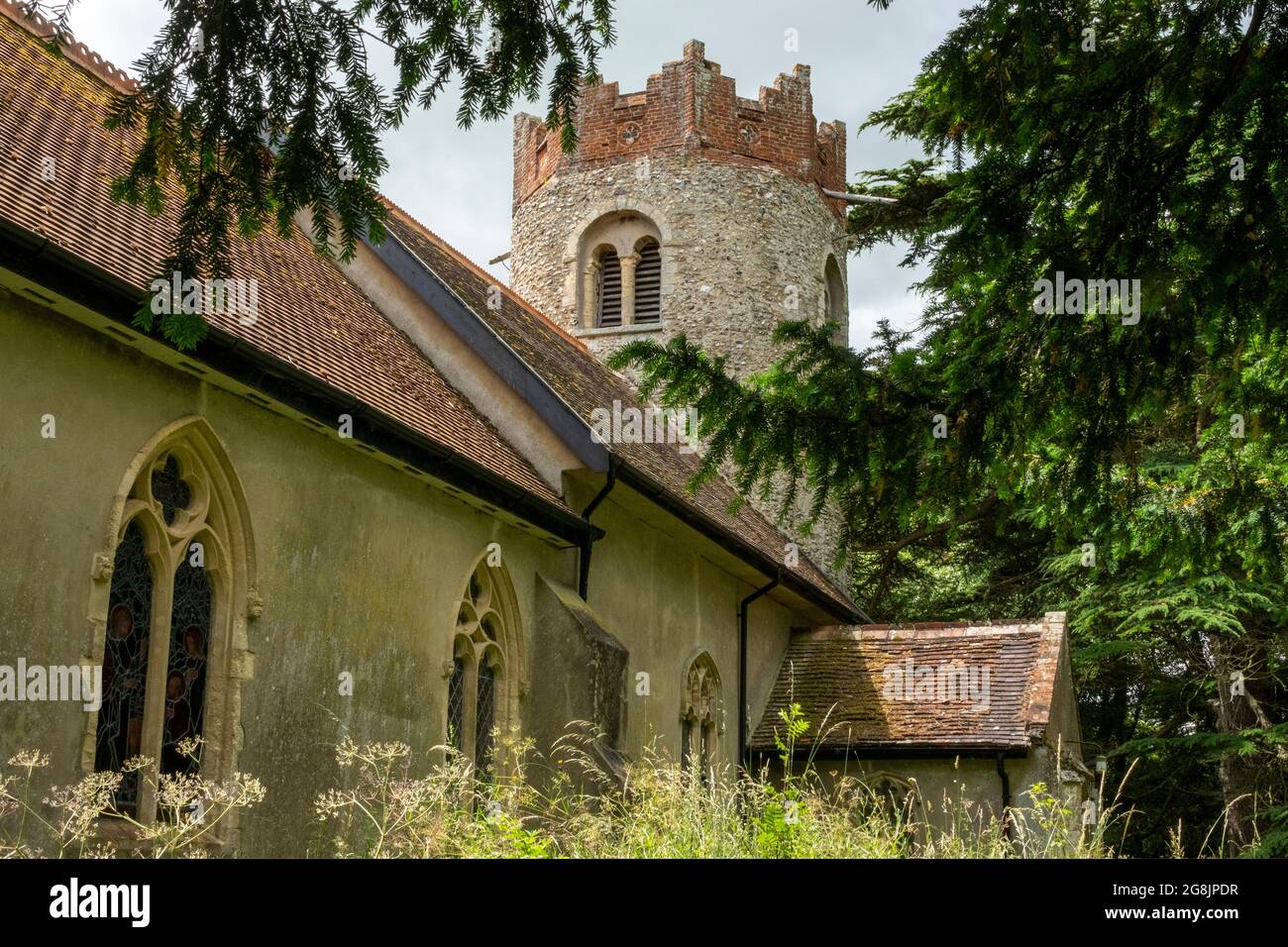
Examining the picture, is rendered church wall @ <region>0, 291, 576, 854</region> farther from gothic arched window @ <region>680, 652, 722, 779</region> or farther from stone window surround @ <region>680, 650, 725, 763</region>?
gothic arched window @ <region>680, 652, 722, 779</region>

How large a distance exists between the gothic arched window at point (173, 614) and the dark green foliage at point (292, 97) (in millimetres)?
3302

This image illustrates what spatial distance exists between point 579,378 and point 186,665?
28.6 feet

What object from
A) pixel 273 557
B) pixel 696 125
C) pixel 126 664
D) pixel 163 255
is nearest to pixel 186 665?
pixel 126 664

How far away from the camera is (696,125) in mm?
22094

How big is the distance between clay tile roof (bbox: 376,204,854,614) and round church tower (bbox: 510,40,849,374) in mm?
1717

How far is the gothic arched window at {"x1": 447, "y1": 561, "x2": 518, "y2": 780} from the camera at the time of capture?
10766 mm

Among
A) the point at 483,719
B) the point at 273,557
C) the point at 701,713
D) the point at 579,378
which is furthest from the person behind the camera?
the point at 579,378

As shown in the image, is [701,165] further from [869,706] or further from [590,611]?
[590,611]

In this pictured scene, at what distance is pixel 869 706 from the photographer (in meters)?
16.3

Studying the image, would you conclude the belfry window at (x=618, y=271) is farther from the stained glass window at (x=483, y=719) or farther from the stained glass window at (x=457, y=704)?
the stained glass window at (x=457, y=704)

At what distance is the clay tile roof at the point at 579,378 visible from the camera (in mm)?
13781

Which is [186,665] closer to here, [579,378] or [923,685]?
[579,378]

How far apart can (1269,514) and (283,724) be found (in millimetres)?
5987
